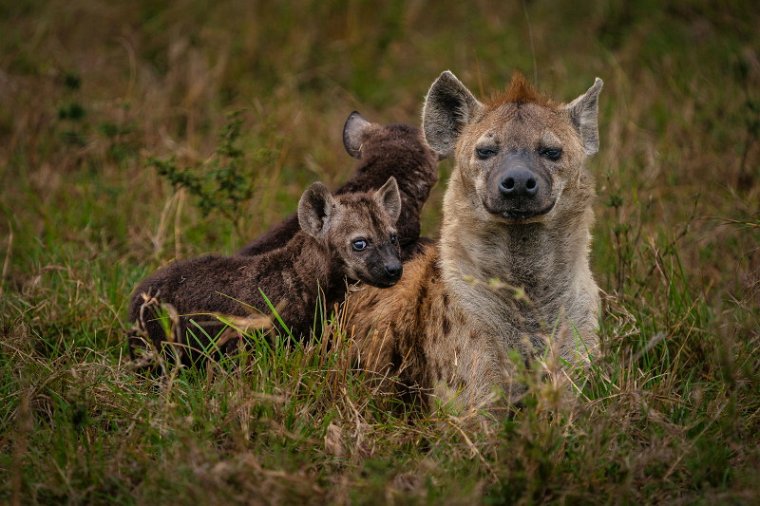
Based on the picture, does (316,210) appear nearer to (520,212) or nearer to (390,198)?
(390,198)

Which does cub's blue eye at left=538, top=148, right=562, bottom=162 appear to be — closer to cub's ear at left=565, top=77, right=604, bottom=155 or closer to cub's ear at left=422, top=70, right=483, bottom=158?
cub's ear at left=565, top=77, right=604, bottom=155

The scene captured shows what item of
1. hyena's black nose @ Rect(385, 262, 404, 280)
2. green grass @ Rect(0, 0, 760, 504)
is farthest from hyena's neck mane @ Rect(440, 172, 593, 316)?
green grass @ Rect(0, 0, 760, 504)

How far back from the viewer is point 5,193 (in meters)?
5.84

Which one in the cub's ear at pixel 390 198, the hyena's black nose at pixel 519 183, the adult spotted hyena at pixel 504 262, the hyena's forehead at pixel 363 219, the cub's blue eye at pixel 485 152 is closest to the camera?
the hyena's black nose at pixel 519 183

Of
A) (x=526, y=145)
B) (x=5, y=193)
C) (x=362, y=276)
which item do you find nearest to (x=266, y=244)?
(x=362, y=276)

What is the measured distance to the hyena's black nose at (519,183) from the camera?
11.2 feet

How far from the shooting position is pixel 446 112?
403 centimetres

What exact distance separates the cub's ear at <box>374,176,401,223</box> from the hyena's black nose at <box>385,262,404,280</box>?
35 centimetres

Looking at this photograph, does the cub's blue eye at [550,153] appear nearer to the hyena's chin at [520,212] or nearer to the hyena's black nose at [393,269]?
the hyena's chin at [520,212]

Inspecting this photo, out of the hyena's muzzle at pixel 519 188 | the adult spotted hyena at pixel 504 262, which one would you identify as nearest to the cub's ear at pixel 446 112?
the adult spotted hyena at pixel 504 262

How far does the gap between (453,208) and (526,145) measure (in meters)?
0.40

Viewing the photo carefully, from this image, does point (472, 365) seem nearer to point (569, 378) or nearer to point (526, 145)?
point (569, 378)

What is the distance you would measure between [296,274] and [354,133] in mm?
1221

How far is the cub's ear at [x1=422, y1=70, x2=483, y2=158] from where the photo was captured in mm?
3934
